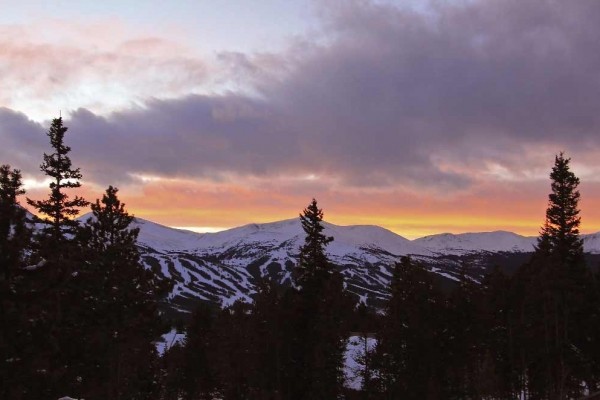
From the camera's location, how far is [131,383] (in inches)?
1284

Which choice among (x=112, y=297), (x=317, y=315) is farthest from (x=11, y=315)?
(x=317, y=315)

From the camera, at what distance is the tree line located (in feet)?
56.4

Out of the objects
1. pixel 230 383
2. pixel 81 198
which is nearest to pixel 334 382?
pixel 81 198

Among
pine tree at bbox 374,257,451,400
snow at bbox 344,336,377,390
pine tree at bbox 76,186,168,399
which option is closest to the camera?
pine tree at bbox 76,186,168,399

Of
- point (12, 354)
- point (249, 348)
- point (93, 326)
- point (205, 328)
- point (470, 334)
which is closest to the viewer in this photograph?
point (12, 354)

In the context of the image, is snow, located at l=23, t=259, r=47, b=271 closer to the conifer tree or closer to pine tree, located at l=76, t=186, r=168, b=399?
the conifer tree

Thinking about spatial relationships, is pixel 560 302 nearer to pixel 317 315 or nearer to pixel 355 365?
pixel 317 315

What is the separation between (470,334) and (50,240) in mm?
37044

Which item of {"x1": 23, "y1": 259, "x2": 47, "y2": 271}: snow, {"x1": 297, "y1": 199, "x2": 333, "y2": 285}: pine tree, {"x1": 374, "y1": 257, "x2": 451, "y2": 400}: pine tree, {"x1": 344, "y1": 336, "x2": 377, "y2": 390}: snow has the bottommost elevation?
{"x1": 344, "y1": 336, "x2": 377, "y2": 390}: snow

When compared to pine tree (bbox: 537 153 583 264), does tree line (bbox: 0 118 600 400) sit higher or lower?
lower

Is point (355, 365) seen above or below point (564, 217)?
below

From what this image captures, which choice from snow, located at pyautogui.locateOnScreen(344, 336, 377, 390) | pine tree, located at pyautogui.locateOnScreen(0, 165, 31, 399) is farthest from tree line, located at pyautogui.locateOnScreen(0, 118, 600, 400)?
snow, located at pyautogui.locateOnScreen(344, 336, 377, 390)

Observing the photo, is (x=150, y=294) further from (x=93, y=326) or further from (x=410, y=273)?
(x=410, y=273)

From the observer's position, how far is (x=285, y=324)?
41312 mm
